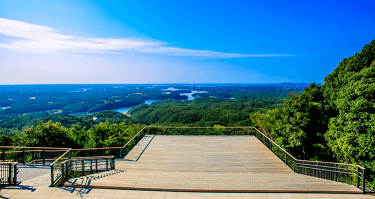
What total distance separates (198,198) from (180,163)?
11.8 ft

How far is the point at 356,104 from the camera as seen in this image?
11.7 m

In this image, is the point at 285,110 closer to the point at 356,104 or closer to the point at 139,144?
the point at 356,104

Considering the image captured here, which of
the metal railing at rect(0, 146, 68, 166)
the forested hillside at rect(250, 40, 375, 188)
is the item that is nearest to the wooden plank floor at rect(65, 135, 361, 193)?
the metal railing at rect(0, 146, 68, 166)

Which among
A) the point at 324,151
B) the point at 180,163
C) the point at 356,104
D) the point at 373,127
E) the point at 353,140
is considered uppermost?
the point at 356,104

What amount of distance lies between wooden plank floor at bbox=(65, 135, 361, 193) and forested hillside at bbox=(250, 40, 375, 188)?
4.19 m

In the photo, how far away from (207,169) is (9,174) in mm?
7145

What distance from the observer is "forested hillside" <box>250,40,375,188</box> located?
11.4 m

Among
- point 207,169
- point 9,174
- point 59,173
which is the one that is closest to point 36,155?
point 9,174

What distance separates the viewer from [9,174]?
6379mm

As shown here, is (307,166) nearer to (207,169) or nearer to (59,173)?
(207,169)

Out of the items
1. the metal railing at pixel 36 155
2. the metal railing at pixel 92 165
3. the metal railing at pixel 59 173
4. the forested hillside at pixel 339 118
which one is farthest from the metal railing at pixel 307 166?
the metal railing at pixel 36 155

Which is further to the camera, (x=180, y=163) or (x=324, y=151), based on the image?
(x=324, y=151)

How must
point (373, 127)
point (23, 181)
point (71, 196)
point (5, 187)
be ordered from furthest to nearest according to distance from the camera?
point (373, 127)
point (23, 181)
point (5, 187)
point (71, 196)

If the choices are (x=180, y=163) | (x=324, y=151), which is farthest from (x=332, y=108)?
(x=180, y=163)
